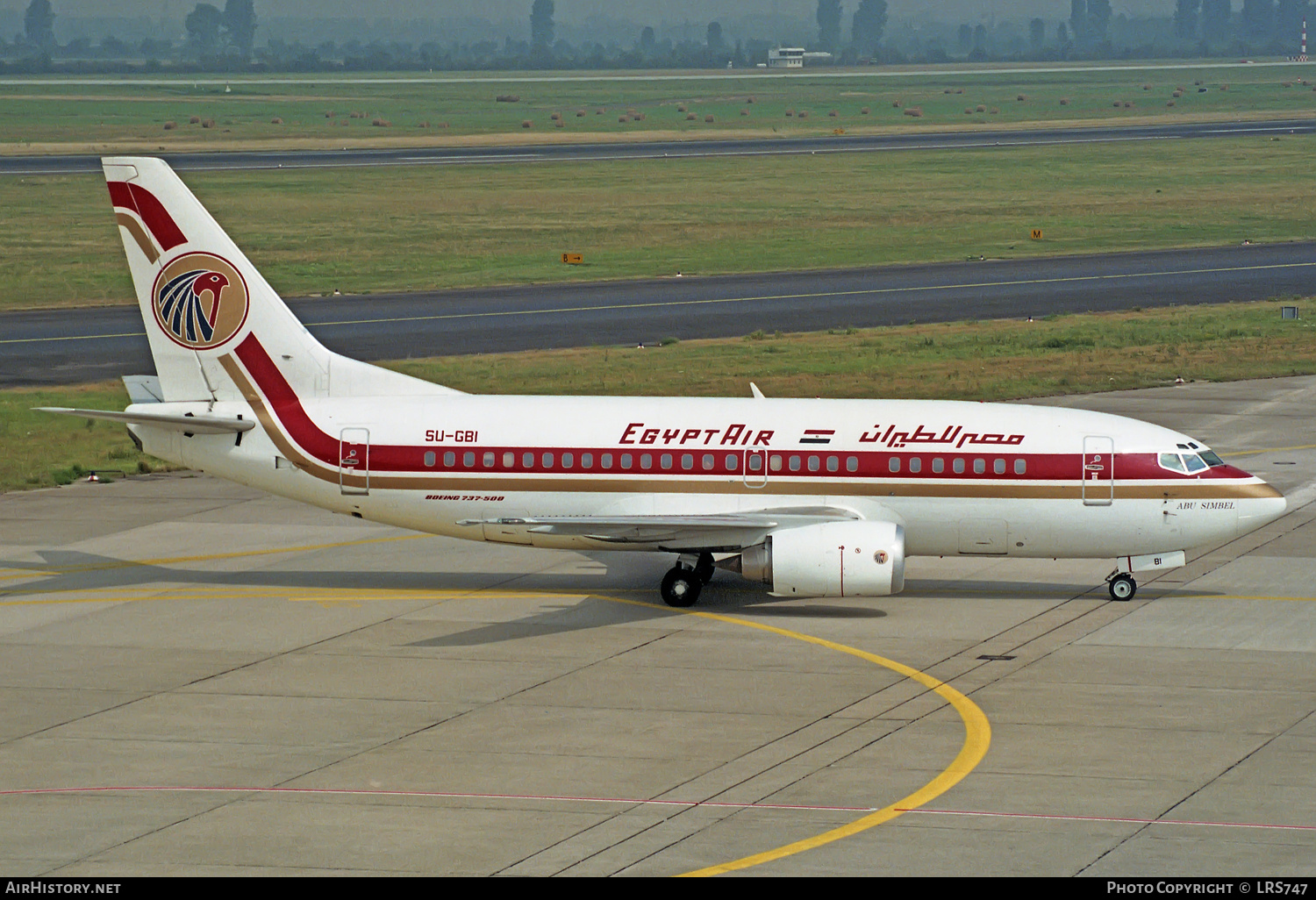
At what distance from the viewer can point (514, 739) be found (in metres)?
28.5

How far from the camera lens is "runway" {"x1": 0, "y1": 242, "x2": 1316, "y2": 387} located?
75.1 m

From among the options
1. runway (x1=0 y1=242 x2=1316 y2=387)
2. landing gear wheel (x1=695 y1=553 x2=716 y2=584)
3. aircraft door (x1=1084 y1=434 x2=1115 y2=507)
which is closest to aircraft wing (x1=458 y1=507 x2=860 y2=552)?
landing gear wheel (x1=695 y1=553 x2=716 y2=584)

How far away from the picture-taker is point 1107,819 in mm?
24359

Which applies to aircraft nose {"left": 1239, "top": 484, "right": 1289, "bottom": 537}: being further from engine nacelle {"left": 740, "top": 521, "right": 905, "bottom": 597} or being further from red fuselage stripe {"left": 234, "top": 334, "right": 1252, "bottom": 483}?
engine nacelle {"left": 740, "top": 521, "right": 905, "bottom": 597}

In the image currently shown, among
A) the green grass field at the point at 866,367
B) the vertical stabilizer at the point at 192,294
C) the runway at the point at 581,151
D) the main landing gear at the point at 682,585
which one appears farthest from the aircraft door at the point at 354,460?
the runway at the point at 581,151

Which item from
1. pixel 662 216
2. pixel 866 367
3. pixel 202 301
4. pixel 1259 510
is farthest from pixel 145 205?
pixel 662 216

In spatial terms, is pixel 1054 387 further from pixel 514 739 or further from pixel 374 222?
pixel 374 222

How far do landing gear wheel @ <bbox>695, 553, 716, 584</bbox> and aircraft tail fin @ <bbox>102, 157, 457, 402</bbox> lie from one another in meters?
7.08

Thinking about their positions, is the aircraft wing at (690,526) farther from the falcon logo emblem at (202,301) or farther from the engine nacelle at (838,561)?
the falcon logo emblem at (202,301)

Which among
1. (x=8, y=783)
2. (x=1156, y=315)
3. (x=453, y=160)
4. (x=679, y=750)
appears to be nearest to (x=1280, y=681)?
(x=679, y=750)

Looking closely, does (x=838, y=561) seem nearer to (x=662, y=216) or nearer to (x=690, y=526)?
(x=690, y=526)

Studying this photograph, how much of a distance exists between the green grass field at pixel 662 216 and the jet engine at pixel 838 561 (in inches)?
2382

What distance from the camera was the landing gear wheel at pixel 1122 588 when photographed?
38.4 m

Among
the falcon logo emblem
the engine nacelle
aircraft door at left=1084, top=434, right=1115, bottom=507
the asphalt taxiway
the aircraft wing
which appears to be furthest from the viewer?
the falcon logo emblem
